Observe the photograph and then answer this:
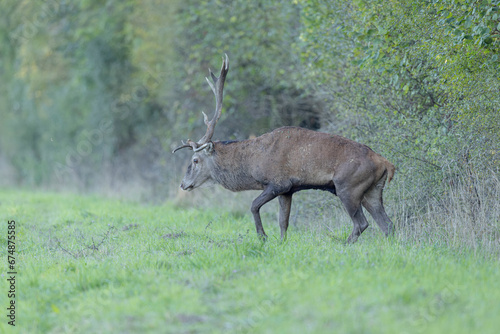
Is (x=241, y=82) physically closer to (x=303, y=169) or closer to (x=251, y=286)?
(x=303, y=169)

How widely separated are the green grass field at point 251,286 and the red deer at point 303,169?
21.2 inches

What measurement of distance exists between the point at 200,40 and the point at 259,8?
7.70ft

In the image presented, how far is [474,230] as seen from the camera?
28.4 ft

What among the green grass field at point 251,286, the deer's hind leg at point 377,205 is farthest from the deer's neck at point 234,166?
the deer's hind leg at point 377,205

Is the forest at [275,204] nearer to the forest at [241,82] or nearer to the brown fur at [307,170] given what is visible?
the forest at [241,82]

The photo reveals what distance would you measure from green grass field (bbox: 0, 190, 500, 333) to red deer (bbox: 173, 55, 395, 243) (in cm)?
54

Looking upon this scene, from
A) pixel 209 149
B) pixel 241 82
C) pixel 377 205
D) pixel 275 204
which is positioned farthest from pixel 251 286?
pixel 241 82

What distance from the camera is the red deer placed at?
9.09 metres

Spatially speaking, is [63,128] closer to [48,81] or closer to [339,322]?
[48,81]

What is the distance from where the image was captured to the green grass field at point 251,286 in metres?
5.44

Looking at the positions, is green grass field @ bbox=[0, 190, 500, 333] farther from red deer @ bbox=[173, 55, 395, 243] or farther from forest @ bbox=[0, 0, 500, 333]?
red deer @ bbox=[173, 55, 395, 243]

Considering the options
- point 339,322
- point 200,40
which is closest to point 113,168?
point 200,40

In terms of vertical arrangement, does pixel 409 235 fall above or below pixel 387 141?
below

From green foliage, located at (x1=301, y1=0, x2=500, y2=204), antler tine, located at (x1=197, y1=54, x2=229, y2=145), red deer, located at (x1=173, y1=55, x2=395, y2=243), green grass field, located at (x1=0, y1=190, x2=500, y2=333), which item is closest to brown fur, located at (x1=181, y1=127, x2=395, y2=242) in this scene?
red deer, located at (x1=173, y1=55, x2=395, y2=243)
